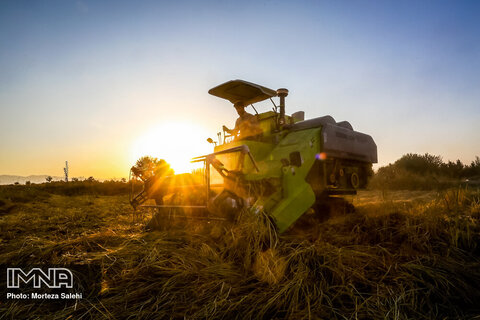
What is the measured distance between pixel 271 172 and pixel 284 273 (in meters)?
1.91

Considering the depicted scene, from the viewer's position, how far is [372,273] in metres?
2.23

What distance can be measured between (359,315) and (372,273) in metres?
0.69

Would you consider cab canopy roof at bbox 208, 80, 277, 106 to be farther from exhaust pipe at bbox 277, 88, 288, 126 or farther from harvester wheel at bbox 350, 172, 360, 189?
harvester wheel at bbox 350, 172, 360, 189

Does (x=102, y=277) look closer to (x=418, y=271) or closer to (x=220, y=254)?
(x=220, y=254)

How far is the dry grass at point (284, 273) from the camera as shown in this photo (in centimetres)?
176

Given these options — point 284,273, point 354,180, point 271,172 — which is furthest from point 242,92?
point 284,273

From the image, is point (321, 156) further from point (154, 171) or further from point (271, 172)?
point (154, 171)

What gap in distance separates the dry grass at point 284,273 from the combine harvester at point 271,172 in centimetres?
43

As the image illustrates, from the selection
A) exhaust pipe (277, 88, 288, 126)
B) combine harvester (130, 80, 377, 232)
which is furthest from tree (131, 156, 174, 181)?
exhaust pipe (277, 88, 288, 126)

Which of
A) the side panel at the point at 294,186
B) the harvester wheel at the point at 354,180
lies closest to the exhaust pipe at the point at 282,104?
the side panel at the point at 294,186

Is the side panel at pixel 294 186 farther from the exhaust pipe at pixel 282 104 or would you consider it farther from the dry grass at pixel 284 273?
the exhaust pipe at pixel 282 104

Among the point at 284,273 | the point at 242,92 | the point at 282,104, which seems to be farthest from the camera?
the point at 242,92

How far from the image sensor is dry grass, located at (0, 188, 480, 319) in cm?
176

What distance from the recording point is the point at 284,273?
7.32 ft
